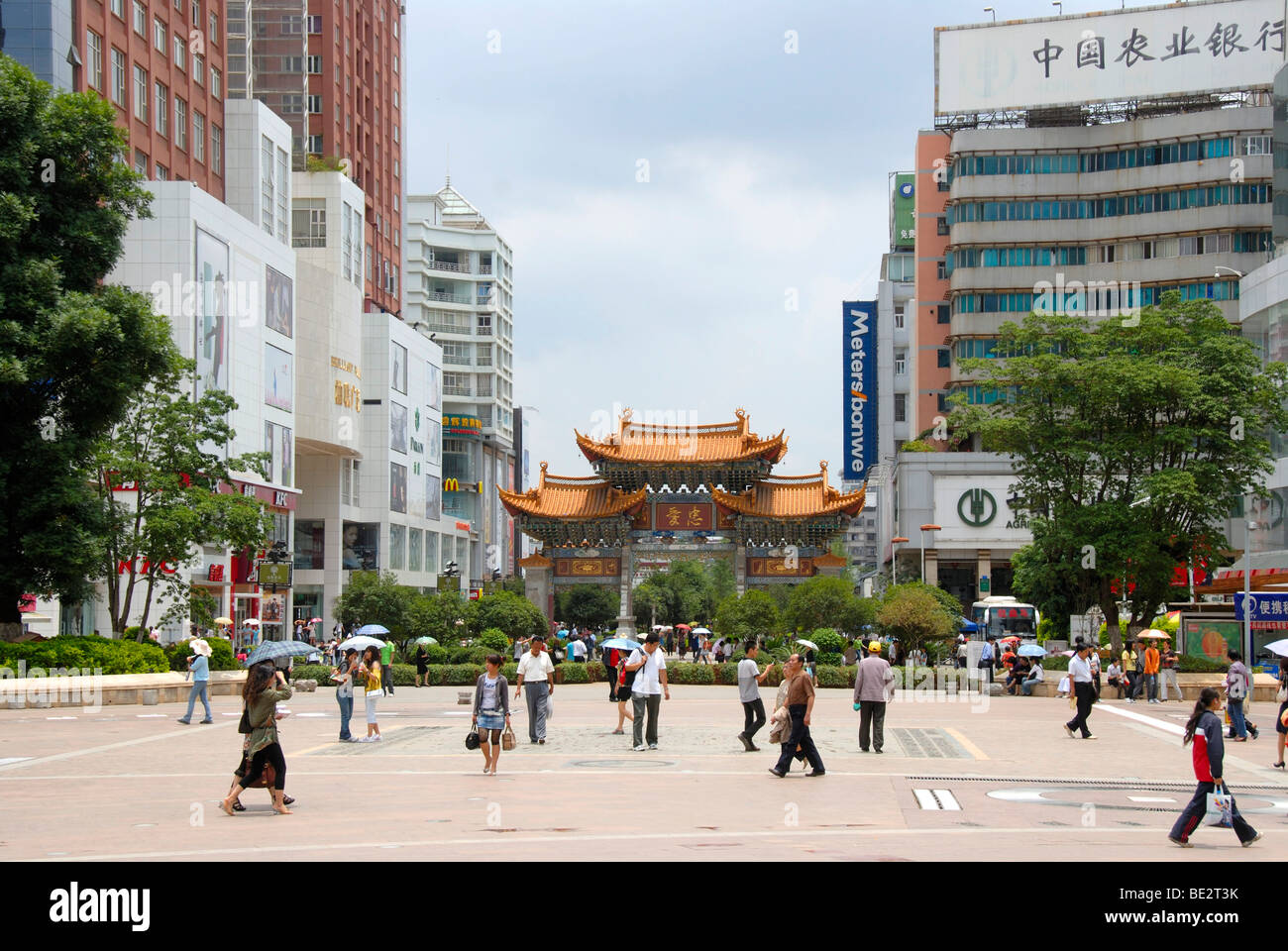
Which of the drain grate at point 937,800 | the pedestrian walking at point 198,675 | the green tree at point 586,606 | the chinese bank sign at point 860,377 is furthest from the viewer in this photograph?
the green tree at point 586,606

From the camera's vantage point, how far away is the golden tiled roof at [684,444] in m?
59.8

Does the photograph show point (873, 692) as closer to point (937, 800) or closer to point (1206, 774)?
point (937, 800)

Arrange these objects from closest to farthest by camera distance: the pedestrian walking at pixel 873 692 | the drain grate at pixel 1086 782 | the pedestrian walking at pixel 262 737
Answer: the pedestrian walking at pixel 262 737
the drain grate at pixel 1086 782
the pedestrian walking at pixel 873 692

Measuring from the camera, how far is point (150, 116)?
55438mm

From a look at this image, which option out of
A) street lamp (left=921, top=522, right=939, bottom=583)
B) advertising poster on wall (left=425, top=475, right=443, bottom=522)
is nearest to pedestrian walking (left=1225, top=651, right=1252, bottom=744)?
street lamp (left=921, top=522, right=939, bottom=583)

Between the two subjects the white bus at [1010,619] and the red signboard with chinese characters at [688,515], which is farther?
the white bus at [1010,619]

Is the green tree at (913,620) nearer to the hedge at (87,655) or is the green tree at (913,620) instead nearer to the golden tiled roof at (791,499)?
the golden tiled roof at (791,499)

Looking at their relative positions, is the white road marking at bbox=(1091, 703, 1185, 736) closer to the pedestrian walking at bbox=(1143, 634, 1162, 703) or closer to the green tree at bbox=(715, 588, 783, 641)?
the pedestrian walking at bbox=(1143, 634, 1162, 703)

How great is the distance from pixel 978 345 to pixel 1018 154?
1066 cm

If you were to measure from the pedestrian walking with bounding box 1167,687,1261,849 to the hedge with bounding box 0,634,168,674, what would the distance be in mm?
25479

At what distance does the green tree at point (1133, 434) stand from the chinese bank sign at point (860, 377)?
1810 inches

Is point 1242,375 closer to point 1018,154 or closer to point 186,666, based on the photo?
point 186,666

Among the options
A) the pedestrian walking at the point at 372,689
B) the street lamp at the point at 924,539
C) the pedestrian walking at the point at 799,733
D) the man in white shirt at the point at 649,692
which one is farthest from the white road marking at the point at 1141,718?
the street lamp at the point at 924,539

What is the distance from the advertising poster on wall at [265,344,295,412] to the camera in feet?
204
